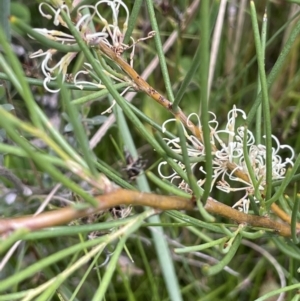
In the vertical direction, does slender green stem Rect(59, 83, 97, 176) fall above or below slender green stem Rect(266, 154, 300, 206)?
above

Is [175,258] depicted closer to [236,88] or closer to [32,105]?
[236,88]

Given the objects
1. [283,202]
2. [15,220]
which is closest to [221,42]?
[283,202]

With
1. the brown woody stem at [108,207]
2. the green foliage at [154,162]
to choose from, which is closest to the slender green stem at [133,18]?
the green foliage at [154,162]

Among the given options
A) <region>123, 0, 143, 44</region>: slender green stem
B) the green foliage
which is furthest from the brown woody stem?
<region>123, 0, 143, 44</region>: slender green stem

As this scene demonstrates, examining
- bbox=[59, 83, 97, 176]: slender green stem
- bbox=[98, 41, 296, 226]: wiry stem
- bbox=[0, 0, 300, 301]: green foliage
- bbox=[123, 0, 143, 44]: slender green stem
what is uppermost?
bbox=[123, 0, 143, 44]: slender green stem

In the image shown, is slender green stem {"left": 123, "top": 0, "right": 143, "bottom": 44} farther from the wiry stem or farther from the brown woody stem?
the brown woody stem

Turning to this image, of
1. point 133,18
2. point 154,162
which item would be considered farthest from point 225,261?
point 154,162

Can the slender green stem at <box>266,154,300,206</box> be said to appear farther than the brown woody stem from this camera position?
Yes

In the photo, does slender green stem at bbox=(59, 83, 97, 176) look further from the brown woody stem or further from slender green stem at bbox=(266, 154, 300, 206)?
slender green stem at bbox=(266, 154, 300, 206)

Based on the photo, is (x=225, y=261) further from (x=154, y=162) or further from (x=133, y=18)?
(x=154, y=162)

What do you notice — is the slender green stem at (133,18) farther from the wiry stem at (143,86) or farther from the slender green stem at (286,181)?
the slender green stem at (286,181)

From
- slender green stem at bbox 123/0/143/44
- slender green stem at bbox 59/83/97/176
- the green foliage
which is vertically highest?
slender green stem at bbox 123/0/143/44
